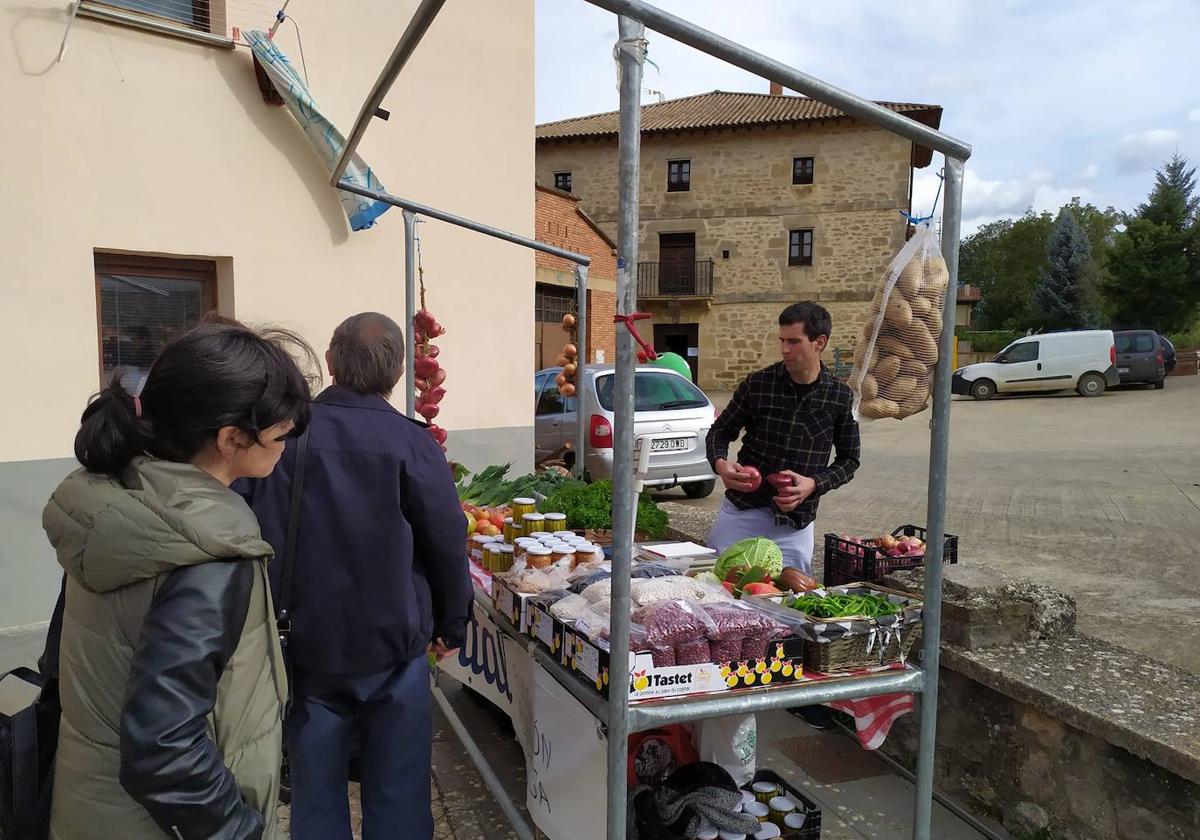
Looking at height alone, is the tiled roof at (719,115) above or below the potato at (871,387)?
above

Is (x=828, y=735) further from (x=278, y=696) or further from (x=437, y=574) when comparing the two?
(x=278, y=696)

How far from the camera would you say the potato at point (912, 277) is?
2.11 m

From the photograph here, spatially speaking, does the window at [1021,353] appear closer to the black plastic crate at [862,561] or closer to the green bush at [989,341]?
the green bush at [989,341]

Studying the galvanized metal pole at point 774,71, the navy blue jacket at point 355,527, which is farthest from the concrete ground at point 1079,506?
the navy blue jacket at point 355,527

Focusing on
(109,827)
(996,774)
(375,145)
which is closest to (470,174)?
(375,145)

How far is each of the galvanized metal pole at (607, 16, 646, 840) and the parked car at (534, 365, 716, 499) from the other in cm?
624

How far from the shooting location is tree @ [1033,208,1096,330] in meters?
38.1

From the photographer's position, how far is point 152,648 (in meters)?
1.35

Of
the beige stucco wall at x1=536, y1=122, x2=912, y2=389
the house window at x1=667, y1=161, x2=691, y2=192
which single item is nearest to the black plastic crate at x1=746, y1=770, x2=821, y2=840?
the beige stucco wall at x1=536, y1=122, x2=912, y2=389

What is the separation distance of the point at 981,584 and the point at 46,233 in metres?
5.42

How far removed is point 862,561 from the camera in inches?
145

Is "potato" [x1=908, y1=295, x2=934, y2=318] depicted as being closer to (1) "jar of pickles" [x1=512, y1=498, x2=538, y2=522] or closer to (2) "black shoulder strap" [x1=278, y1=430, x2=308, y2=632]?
(2) "black shoulder strap" [x1=278, y1=430, x2=308, y2=632]

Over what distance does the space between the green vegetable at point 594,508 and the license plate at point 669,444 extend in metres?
3.88

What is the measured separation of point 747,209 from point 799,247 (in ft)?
7.27
